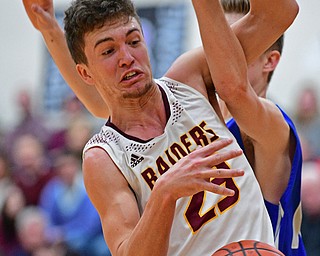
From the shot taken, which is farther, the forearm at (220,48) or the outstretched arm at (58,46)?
the outstretched arm at (58,46)

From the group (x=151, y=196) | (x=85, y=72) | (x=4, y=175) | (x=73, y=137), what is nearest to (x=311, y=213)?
(x=73, y=137)

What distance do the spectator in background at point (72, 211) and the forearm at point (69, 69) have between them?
3.80 m

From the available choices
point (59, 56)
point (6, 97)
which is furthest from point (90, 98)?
point (6, 97)

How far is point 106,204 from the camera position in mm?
3672

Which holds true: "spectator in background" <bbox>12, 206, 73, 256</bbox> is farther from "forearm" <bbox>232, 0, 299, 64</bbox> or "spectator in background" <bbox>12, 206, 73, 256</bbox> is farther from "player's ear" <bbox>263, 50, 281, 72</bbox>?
"forearm" <bbox>232, 0, 299, 64</bbox>

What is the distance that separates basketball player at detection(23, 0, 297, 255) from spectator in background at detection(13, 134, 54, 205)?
219 inches

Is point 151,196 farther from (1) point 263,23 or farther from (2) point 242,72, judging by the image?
(1) point 263,23

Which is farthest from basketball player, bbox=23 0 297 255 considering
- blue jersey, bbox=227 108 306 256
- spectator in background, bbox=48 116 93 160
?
spectator in background, bbox=48 116 93 160

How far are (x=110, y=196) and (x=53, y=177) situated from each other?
5.71 metres

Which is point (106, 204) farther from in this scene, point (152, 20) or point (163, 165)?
point (152, 20)

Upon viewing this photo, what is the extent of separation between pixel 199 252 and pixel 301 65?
5.59m

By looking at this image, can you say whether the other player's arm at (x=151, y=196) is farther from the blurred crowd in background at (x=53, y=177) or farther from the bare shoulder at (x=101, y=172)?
the blurred crowd in background at (x=53, y=177)

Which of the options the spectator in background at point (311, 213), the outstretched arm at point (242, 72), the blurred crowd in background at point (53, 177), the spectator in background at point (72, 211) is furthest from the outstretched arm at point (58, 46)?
the spectator in background at point (72, 211)

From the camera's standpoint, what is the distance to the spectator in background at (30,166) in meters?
9.35
